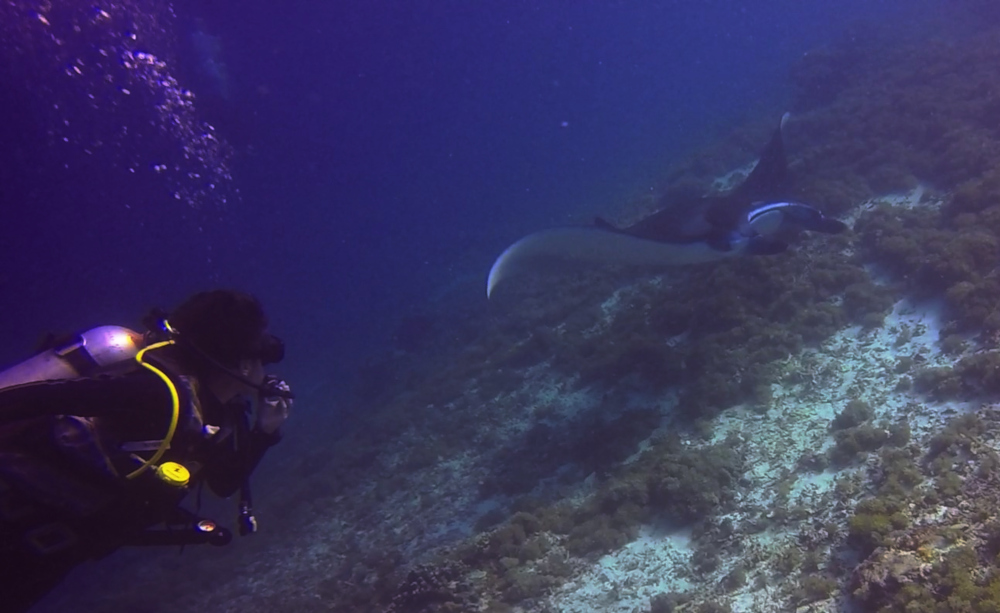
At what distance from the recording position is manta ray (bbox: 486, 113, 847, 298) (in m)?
6.71

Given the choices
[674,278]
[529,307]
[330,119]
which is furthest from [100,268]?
[674,278]

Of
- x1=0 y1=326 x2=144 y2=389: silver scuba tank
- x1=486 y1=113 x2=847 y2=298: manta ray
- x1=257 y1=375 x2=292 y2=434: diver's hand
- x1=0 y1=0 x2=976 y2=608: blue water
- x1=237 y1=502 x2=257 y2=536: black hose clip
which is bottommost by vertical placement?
x1=237 y1=502 x2=257 y2=536: black hose clip

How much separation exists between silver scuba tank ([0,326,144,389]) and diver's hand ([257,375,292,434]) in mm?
648

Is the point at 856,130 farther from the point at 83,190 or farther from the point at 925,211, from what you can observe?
the point at 83,190

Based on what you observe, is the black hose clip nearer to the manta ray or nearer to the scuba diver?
the scuba diver

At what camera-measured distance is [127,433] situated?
230cm

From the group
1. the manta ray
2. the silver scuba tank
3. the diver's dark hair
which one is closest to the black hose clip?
the diver's dark hair

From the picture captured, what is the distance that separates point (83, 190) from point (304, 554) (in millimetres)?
46630

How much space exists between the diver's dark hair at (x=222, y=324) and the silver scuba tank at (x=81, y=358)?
0.24 meters

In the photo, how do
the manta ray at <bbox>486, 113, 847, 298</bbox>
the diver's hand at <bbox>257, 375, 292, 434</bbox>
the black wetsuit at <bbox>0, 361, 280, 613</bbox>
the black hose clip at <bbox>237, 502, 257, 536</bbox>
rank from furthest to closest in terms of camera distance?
the manta ray at <bbox>486, 113, 847, 298</bbox> → the black hose clip at <bbox>237, 502, 257, 536</bbox> → the diver's hand at <bbox>257, 375, 292, 434</bbox> → the black wetsuit at <bbox>0, 361, 280, 613</bbox>

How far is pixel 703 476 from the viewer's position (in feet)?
16.8

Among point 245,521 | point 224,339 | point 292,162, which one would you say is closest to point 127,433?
point 224,339

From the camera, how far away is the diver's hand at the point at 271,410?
2859 millimetres

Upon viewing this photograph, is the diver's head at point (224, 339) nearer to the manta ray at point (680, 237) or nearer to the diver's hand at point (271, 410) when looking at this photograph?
the diver's hand at point (271, 410)
